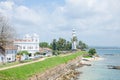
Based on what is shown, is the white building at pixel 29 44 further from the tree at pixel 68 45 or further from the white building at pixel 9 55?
the tree at pixel 68 45

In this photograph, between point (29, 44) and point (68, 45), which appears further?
point (68, 45)

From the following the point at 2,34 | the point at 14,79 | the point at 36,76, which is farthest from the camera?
the point at 2,34

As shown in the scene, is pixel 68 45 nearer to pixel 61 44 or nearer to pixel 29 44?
pixel 61 44

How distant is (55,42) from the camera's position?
17538 centimetres

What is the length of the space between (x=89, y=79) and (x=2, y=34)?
22925mm

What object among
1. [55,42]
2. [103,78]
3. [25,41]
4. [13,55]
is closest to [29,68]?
[103,78]

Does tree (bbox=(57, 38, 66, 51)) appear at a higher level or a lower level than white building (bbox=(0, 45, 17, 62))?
higher

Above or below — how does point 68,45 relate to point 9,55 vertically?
above

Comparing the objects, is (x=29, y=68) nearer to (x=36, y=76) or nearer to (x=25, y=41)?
(x=36, y=76)

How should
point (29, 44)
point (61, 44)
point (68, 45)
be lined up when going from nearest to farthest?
point (29, 44) → point (61, 44) → point (68, 45)

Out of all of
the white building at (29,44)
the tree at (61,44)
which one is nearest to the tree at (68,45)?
the tree at (61,44)

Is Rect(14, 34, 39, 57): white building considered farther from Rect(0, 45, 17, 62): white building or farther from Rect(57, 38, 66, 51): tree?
Rect(57, 38, 66, 51): tree

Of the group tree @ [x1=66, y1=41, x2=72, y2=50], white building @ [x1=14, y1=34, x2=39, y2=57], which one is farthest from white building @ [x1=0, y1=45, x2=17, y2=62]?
tree @ [x1=66, y1=41, x2=72, y2=50]

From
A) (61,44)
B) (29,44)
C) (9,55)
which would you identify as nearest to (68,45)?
(61,44)
